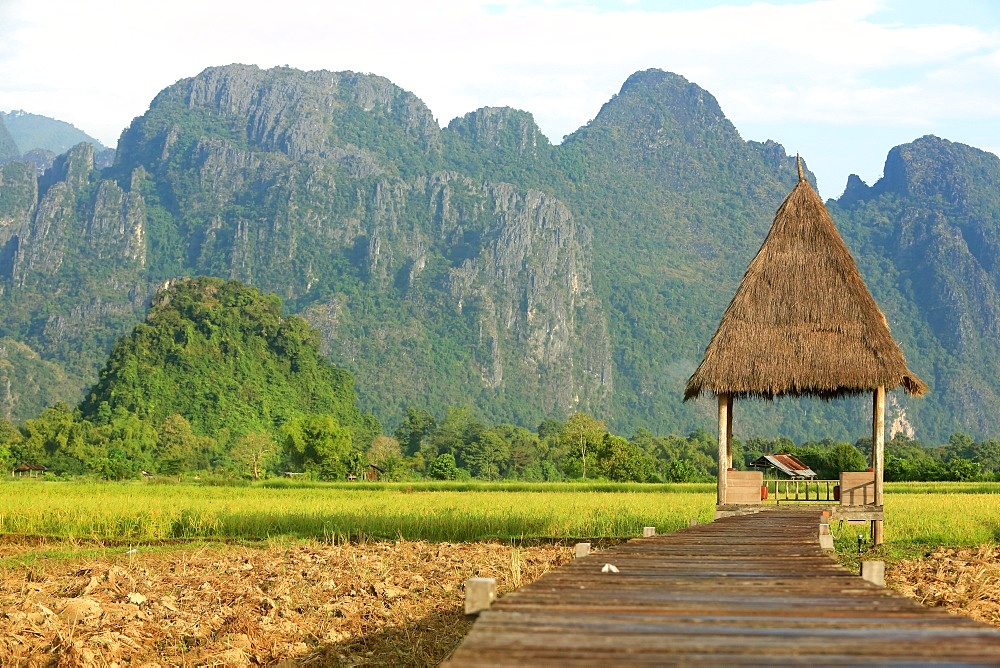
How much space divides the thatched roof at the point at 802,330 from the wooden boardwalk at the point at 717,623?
28.7 ft

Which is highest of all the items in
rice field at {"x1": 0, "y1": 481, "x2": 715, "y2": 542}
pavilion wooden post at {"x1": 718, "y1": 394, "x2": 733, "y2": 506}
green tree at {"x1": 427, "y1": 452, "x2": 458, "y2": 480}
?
pavilion wooden post at {"x1": 718, "y1": 394, "x2": 733, "y2": 506}

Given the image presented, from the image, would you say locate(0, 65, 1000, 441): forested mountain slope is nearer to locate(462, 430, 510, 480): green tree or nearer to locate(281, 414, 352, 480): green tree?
locate(462, 430, 510, 480): green tree

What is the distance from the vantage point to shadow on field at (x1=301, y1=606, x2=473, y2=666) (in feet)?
29.0

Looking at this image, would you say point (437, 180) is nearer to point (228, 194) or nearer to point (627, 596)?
point (228, 194)

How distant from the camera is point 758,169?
18300 centimetres

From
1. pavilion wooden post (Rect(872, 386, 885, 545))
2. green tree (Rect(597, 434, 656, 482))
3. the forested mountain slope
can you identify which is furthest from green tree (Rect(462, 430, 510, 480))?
pavilion wooden post (Rect(872, 386, 885, 545))

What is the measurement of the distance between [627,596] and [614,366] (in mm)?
135465

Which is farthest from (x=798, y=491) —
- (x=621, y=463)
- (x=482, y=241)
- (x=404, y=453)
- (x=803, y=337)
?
(x=482, y=241)

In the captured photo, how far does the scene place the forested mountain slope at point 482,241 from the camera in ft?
432

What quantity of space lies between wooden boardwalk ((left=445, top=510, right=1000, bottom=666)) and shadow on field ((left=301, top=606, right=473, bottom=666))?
208cm

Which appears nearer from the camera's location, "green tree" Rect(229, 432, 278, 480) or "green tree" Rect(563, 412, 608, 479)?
"green tree" Rect(563, 412, 608, 479)

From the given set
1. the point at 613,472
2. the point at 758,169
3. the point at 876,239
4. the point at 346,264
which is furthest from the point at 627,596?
the point at 758,169

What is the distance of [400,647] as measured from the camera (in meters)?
9.18

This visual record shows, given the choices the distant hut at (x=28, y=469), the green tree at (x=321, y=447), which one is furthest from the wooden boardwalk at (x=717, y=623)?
the distant hut at (x=28, y=469)
